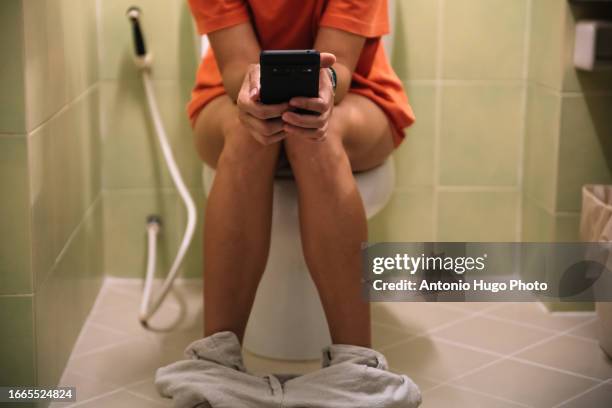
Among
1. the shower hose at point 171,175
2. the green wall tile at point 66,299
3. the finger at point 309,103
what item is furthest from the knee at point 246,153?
the shower hose at point 171,175

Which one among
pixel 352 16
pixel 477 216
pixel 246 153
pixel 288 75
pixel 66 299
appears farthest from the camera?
pixel 477 216

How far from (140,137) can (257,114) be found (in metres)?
0.76

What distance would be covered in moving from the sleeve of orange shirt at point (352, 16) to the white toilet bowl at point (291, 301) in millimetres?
218

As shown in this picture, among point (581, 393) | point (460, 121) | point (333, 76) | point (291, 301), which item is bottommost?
point (581, 393)

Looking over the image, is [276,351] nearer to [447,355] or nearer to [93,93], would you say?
[447,355]

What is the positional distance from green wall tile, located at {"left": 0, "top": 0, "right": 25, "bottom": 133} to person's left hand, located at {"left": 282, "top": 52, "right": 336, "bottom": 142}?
336 mm

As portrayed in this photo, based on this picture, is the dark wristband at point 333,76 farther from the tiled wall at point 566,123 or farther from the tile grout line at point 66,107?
the tiled wall at point 566,123

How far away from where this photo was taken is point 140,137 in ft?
6.02

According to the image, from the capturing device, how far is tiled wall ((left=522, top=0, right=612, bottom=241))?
1.63m

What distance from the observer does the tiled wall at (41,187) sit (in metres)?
1.15

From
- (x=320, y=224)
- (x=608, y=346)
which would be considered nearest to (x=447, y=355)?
(x=608, y=346)

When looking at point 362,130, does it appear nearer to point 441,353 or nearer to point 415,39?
point 441,353

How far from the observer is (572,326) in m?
1.64

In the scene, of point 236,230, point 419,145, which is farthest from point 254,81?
point 419,145
